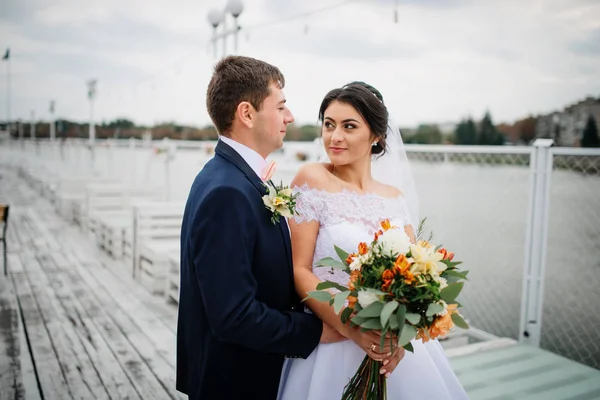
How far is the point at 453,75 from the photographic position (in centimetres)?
1722

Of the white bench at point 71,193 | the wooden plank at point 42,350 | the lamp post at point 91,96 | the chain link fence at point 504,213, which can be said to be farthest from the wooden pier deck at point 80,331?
the lamp post at point 91,96

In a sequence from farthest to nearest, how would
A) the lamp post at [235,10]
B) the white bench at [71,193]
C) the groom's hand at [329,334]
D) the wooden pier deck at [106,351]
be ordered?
the white bench at [71,193], the lamp post at [235,10], the wooden pier deck at [106,351], the groom's hand at [329,334]

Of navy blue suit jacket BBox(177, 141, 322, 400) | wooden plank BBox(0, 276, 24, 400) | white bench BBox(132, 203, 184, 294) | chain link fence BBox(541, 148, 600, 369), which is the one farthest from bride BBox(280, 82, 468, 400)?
white bench BBox(132, 203, 184, 294)

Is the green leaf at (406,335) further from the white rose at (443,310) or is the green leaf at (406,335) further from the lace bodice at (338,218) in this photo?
the lace bodice at (338,218)

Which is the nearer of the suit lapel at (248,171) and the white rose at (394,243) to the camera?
the white rose at (394,243)

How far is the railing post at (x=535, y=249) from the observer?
12.2 feet

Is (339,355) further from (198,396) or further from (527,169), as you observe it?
(527,169)

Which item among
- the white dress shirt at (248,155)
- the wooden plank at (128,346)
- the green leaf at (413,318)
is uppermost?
the white dress shirt at (248,155)

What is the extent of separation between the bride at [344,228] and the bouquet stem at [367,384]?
0.05 metres

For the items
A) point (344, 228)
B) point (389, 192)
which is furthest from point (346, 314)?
point (389, 192)

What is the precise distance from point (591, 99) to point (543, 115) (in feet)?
13.1

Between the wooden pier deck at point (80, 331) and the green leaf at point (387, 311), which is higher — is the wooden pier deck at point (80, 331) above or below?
below

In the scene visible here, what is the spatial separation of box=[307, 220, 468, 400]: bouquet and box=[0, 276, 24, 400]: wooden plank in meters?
2.58

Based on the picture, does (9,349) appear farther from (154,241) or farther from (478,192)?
(478,192)
